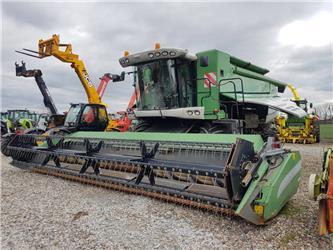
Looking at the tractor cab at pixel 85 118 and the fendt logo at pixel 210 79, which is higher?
the fendt logo at pixel 210 79

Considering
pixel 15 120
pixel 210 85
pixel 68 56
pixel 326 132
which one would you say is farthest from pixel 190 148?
pixel 15 120

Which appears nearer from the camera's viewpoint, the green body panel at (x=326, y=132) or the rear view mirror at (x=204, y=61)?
the rear view mirror at (x=204, y=61)

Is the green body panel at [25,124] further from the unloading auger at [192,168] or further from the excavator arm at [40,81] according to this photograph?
the unloading auger at [192,168]

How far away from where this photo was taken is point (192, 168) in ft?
9.20

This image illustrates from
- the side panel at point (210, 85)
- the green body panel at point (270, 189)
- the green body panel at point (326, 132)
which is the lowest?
the green body panel at point (326, 132)

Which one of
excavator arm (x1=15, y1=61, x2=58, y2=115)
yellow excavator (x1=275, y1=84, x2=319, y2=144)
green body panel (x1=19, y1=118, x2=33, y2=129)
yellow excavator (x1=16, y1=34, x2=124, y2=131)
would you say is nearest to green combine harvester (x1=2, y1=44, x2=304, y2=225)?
yellow excavator (x1=16, y1=34, x2=124, y2=131)

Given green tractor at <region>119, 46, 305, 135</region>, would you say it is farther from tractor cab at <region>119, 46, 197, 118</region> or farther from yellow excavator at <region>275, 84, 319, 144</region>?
yellow excavator at <region>275, 84, 319, 144</region>

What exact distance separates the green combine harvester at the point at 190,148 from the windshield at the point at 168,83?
0.02m

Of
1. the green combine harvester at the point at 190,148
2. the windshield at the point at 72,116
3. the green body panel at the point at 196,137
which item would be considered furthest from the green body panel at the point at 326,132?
the green body panel at the point at 196,137

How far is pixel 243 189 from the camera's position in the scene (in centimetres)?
251

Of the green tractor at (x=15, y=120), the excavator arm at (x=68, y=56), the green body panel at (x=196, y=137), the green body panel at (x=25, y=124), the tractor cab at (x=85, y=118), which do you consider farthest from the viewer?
the green tractor at (x=15, y=120)

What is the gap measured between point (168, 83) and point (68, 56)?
23.6ft

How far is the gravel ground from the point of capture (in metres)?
2.35

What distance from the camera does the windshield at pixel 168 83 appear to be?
5.11 meters
